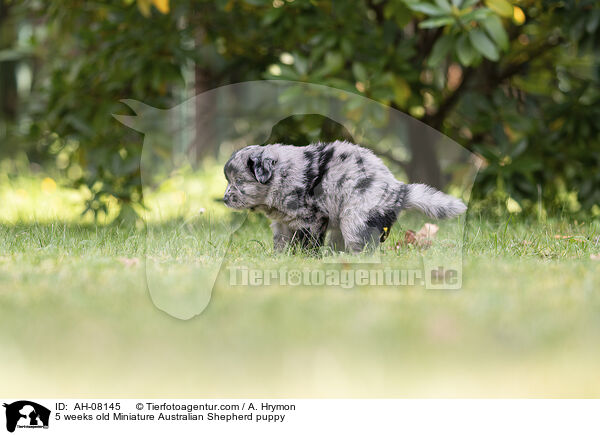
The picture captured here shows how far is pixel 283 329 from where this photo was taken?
2154mm

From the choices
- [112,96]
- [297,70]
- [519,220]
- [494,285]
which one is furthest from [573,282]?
[112,96]

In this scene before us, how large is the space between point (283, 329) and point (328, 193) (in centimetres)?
85

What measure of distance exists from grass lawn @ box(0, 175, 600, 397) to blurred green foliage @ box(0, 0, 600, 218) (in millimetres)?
1792

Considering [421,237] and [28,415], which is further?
[421,237]

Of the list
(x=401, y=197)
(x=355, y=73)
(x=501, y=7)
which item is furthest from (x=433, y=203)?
(x=355, y=73)

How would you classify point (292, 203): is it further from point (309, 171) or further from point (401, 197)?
point (401, 197)

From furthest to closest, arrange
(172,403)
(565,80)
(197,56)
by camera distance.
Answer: (565,80) → (197,56) → (172,403)

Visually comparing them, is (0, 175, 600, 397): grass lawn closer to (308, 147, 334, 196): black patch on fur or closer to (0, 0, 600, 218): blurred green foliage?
(308, 147, 334, 196): black patch on fur

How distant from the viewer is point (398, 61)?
475cm

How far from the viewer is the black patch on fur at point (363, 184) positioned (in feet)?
9.20

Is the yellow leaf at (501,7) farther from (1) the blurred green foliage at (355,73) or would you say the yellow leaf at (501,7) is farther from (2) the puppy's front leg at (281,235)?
(2) the puppy's front leg at (281,235)

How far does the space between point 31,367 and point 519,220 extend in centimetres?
321

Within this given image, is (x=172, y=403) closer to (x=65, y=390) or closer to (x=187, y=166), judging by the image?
(x=65, y=390)

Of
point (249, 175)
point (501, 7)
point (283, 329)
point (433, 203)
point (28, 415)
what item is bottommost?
point (28, 415)
